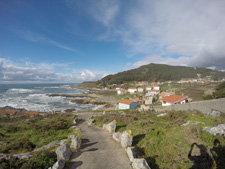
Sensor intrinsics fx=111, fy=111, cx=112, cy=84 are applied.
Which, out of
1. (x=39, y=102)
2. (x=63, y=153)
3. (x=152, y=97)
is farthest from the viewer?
(x=39, y=102)

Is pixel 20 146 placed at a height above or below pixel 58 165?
below

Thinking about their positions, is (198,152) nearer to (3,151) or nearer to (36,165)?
(36,165)

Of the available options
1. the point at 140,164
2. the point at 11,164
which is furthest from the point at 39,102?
the point at 140,164

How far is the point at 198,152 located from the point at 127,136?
3.90 m

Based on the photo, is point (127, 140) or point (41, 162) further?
point (127, 140)

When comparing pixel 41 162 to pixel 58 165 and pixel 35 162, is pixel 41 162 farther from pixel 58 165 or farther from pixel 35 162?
pixel 58 165

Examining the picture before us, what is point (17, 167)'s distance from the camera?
545 cm

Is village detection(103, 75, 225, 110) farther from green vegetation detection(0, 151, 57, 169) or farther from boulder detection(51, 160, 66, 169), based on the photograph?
green vegetation detection(0, 151, 57, 169)

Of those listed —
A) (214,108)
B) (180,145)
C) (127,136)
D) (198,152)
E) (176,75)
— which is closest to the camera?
(198,152)

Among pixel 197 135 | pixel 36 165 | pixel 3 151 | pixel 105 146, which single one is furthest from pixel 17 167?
pixel 197 135

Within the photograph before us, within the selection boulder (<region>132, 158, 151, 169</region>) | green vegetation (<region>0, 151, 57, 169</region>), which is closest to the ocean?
green vegetation (<region>0, 151, 57, 169</region>)

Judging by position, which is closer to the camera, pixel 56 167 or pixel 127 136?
pixel 56 167

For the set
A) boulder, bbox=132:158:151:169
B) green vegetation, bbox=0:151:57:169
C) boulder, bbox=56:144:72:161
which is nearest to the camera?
boulder, bbox=132:158:151:169

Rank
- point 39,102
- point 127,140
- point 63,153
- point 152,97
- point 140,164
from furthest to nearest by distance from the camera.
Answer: point 39,102, point 152,97, point 127,140, point 63,153, point 140,164
